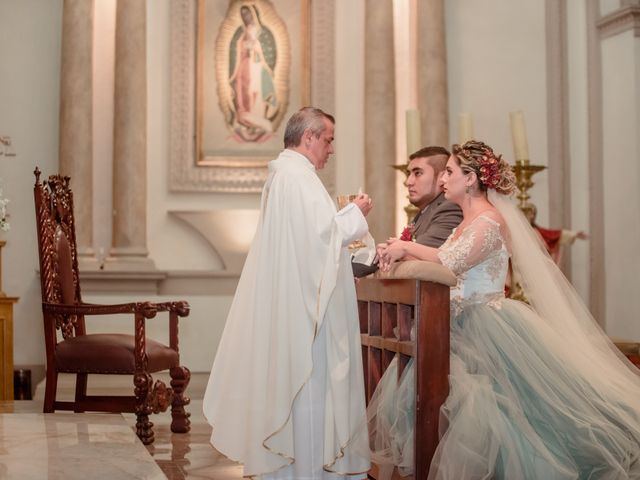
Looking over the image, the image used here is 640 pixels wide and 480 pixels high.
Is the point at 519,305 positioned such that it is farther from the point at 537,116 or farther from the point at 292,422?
the point at 537,116

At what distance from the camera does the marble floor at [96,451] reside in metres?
3.61

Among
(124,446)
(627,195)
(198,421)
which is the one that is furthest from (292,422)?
(627,195)

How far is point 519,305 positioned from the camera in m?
4.36

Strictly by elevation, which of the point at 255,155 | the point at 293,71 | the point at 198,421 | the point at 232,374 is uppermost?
the point at 293,71

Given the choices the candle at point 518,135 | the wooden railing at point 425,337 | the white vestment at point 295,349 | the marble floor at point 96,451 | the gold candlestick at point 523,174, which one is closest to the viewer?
the marble floor at point 96,451

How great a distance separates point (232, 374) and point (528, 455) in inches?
49.3

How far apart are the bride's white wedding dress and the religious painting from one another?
4316mm

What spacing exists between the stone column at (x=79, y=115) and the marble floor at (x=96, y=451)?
6.48ft

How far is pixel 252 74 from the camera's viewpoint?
869 cm

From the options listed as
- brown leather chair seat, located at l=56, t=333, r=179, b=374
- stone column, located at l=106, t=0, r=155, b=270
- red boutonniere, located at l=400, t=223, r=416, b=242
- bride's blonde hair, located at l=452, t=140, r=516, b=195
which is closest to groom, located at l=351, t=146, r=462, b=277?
red boutonniere, located at l=400, t=223, r=416, b=242

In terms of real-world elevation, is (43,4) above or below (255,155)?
above

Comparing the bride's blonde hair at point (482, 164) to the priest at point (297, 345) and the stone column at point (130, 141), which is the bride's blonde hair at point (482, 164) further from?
the stone column at point (130, 141)

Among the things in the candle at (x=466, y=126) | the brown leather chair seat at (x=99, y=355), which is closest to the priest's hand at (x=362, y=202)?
the brown leather chair seat at (x=99, y=355)

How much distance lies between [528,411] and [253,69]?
17.7 ft
